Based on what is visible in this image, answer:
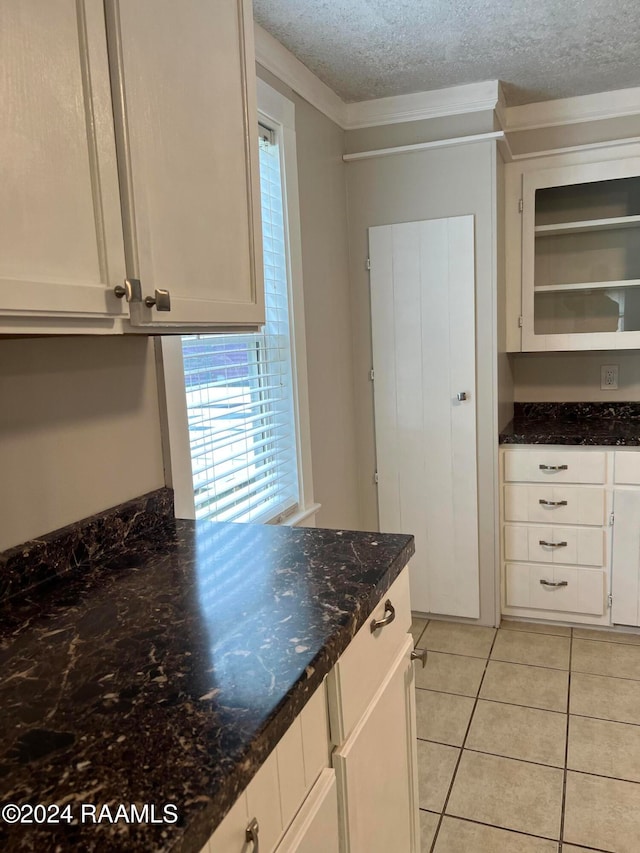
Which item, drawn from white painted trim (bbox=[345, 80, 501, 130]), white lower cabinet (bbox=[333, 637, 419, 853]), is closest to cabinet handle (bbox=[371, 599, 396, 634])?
white lower cabinet (bbox=[333, 637, 419, 853])

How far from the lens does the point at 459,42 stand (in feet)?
7.35

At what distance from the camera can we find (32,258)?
875 millimetres

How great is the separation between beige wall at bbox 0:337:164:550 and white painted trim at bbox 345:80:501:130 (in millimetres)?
1779

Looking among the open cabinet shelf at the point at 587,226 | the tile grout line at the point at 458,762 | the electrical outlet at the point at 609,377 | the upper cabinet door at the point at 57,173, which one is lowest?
the tile grout line at the point at 458,762

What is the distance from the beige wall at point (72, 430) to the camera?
1204mm

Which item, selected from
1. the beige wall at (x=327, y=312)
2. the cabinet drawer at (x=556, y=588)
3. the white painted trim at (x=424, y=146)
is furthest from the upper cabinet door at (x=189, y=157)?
the cabinet drawer at (x=556, y=588)

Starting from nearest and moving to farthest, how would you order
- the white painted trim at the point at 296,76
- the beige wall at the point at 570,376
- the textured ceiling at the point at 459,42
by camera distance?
the textured ceiling at the point at 459,42, the white painted trim at the point at 296,76, the beige wall at the point at 570,376

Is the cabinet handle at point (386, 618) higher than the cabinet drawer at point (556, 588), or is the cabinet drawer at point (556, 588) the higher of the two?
the cabinet handle at point (386, 618)

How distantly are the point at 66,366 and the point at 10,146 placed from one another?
0.56 meters

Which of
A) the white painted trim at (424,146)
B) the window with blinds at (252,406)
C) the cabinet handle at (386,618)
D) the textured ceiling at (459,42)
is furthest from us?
the white painted trim at (424,146)

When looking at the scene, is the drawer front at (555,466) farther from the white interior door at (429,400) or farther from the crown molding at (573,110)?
the crown molding at (573,110)

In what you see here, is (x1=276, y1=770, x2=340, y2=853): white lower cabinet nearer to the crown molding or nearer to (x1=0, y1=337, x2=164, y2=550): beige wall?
(x1=0, y1=337, x2=164, y2=550): beige wall

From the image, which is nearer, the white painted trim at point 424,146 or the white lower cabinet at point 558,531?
the white painted trim at point 424,146

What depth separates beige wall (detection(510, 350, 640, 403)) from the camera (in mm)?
3127
